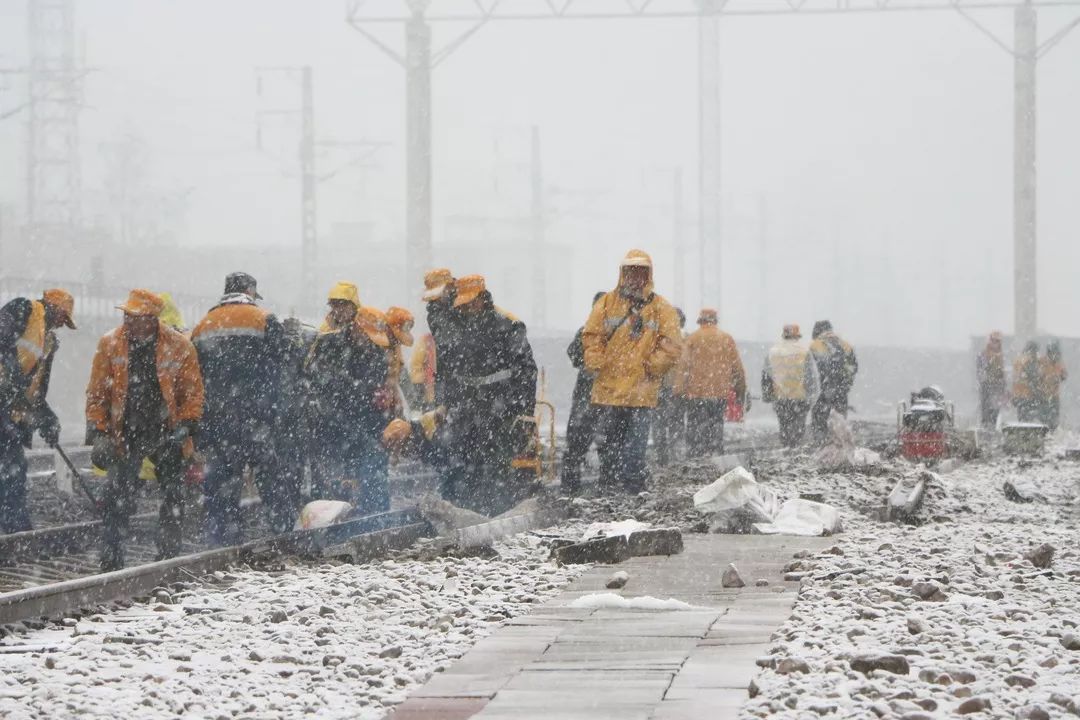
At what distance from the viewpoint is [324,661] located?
516 centimetres

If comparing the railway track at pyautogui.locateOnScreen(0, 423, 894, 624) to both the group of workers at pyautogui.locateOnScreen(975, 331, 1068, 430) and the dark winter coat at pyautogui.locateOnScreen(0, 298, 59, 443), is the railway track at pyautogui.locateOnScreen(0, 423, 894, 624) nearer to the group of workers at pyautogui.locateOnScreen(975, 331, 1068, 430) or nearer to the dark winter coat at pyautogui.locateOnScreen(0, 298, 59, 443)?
the dark winter coat at pyautogui.locateOnScreen(0, 298, 59, 443)

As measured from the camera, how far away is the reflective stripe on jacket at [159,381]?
8.15 metres

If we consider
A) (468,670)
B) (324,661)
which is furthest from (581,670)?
(324,661)

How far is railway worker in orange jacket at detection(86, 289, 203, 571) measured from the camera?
8.15m

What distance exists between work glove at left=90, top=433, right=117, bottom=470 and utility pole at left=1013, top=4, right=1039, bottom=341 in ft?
84.8

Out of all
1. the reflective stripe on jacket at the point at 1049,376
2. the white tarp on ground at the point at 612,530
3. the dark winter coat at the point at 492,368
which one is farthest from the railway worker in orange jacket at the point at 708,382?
the reflective stripe on jacket at the point at 1049,376

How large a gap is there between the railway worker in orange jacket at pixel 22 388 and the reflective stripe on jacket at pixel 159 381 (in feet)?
3.68

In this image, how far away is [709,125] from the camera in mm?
33500

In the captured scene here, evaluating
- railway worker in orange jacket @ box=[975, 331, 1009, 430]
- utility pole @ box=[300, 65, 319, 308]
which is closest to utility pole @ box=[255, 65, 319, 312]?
utility pole @ box=[300, 65, 319, 308]

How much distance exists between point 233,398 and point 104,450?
Answer: 0.93 m

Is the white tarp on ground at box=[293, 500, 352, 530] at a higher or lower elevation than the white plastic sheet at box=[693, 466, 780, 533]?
lower

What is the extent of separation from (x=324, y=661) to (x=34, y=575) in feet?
11.7

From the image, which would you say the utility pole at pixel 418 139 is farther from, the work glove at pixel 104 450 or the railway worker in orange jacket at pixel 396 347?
the work glove at pixel 104 450

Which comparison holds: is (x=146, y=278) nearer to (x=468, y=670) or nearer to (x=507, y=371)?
(x=507, y=371)
